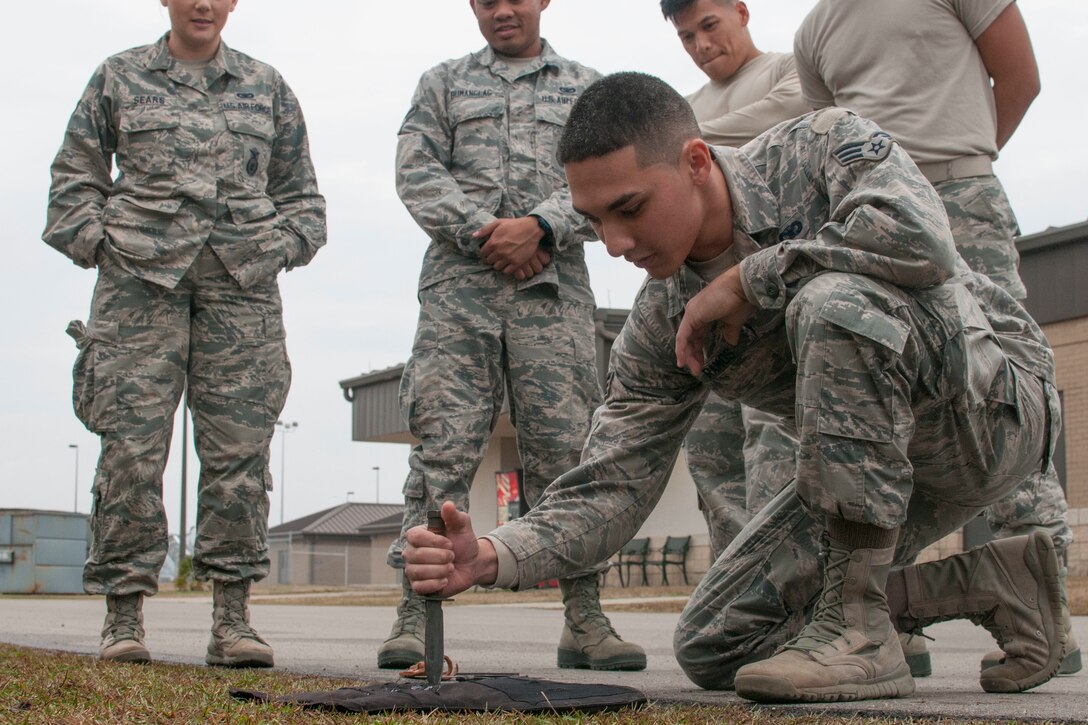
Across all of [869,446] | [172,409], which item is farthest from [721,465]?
[869,446]

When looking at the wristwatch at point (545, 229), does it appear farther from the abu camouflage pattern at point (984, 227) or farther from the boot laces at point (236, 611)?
the boot laces at point (236, 611)

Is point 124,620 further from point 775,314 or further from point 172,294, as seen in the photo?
point 775,314

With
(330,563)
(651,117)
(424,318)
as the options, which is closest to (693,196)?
(651,117)

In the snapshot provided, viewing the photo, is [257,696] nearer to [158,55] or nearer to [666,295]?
[666,295]

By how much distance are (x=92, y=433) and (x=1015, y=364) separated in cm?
305

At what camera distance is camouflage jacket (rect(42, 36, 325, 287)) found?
4711 mm

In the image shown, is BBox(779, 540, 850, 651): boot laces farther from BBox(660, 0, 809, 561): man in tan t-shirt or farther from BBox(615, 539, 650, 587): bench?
BBox(615, 539, 650, 587): bench

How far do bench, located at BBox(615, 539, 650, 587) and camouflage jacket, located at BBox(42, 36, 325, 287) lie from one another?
59.9 ft

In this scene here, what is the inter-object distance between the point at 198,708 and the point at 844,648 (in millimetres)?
1392

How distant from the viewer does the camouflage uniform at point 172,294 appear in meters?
4.63

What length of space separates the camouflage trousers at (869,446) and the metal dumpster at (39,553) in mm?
20192

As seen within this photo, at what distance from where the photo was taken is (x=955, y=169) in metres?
4.14

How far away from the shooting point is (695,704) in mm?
2904

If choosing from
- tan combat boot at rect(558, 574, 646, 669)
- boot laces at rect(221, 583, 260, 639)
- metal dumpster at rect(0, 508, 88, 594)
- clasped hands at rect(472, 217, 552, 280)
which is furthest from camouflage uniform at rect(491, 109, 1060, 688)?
metal dumpster at rect(0, 508, 88, 594)
